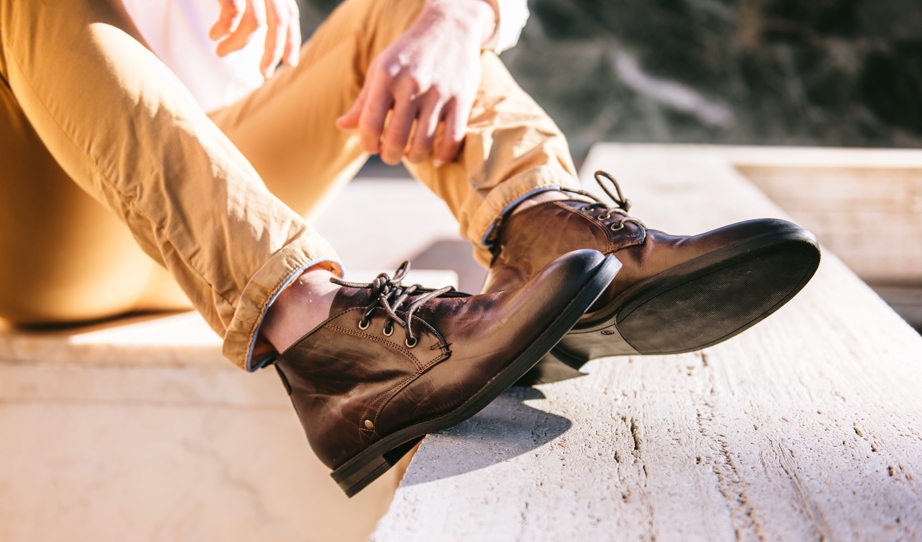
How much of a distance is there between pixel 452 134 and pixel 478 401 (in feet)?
1.27

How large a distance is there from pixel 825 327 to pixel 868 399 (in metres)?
0.25

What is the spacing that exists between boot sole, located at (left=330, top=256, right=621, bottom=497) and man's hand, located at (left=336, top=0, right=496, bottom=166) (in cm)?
35

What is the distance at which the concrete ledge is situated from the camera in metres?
0.47

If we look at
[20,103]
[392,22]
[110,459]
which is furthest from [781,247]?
[110,459]

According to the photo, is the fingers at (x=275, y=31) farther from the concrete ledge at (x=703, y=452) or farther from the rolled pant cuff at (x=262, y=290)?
the concrete ledge at (x=703, y=452)

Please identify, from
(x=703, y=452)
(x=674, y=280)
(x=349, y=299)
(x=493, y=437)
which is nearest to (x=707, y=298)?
(x=674, y=280)

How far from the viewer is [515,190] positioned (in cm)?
75

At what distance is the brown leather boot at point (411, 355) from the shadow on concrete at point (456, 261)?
99cm

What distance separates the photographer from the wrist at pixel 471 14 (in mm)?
856

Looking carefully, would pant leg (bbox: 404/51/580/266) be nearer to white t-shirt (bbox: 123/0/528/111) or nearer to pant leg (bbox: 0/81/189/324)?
white t-shirt (bbox: 123/0/528/111)

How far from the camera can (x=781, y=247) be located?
1.90 feet

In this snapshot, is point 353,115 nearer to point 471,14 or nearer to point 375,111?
point 375,111

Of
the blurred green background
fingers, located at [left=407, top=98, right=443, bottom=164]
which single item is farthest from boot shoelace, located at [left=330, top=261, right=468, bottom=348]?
the blurred green background

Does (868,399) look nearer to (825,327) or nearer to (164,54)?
(825,327)
